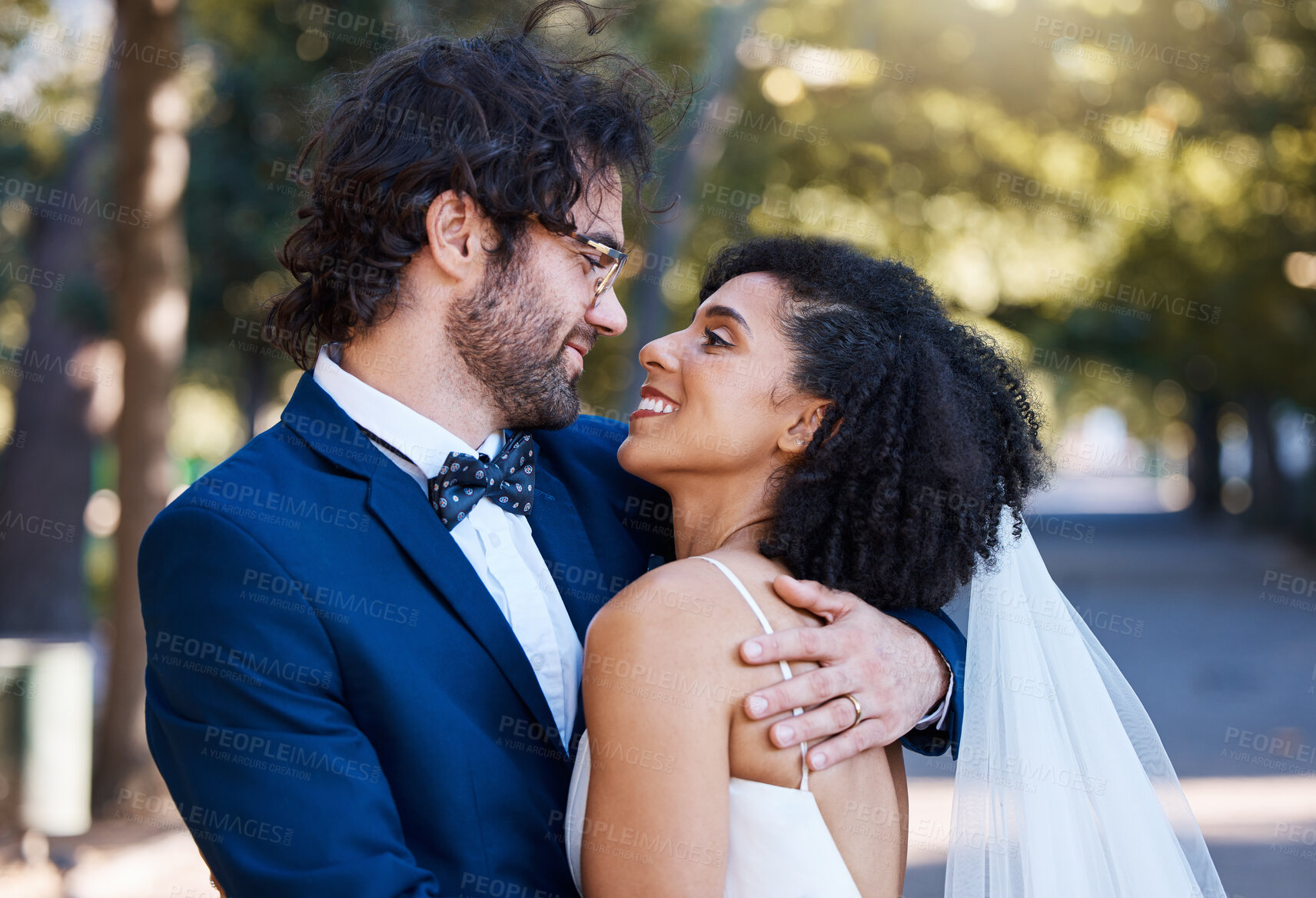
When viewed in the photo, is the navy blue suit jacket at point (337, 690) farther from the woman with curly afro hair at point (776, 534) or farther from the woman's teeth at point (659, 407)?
the woman's teeth at point (659, 407)

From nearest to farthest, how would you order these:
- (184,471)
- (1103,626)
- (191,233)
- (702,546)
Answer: (702,546)
(191,233)
(1103,626)
(184,471)

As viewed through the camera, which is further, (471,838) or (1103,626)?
(1103,626)

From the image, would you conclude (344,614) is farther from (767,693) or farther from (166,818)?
(166,818)

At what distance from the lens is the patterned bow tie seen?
8.26 ft

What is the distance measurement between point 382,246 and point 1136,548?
23.6 m

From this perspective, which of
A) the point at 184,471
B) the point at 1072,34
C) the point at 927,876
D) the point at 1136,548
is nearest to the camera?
the point at 927,876

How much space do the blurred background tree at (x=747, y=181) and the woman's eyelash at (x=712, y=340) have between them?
1810mm

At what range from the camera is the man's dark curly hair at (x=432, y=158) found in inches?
Answer: 111

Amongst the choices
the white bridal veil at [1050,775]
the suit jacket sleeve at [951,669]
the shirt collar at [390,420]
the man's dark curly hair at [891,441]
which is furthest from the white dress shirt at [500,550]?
the white bridal veil at [1050,775]

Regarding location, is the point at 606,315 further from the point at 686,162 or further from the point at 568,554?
the point at 686,162

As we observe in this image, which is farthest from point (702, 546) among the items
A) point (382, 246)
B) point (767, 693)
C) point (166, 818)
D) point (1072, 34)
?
point (1072, 34)

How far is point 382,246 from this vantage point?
2.82 meters

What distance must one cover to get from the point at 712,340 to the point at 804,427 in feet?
1.01

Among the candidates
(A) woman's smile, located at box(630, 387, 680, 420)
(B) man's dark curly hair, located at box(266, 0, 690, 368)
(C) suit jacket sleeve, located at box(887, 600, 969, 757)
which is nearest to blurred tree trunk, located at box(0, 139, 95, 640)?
(B) man's dark curly hair, located at box(266, 0, 690, 368)
